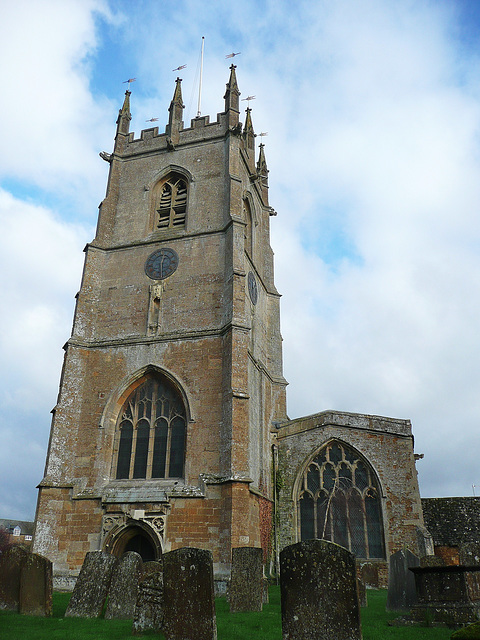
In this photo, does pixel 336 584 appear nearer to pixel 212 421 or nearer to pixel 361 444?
pixel 212 421

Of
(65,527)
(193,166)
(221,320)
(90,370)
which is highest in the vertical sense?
(193,166)

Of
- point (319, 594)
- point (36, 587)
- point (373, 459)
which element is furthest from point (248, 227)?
point (319, 594)

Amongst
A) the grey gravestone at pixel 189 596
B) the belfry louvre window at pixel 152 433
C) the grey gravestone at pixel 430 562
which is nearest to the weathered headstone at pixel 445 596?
the grey gravestone at pixel 430 562

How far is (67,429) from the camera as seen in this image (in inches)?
661

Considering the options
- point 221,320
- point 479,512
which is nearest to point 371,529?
point 479,512

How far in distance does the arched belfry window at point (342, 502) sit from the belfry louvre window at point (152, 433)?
4.81 m

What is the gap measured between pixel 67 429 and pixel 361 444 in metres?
9.78

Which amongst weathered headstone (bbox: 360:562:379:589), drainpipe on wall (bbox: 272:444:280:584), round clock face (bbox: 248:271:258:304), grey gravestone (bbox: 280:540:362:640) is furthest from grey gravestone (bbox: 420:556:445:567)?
round clock face (bbox: 248:271:258:304)

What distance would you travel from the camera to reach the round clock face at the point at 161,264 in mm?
19312

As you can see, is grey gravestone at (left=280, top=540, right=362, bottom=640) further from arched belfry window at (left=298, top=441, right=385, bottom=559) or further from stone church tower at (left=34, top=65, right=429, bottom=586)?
arched belfry window at (left=298, top=441, right=385, bottom=559)

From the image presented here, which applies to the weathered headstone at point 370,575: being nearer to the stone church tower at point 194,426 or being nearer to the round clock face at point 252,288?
the stone church tower at point 194,426

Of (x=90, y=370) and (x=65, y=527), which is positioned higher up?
(x=90, y=370)

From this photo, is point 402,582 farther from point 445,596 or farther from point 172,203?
Answer: point 172,203

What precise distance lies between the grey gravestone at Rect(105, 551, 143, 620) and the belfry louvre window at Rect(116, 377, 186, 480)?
719 centimetres
